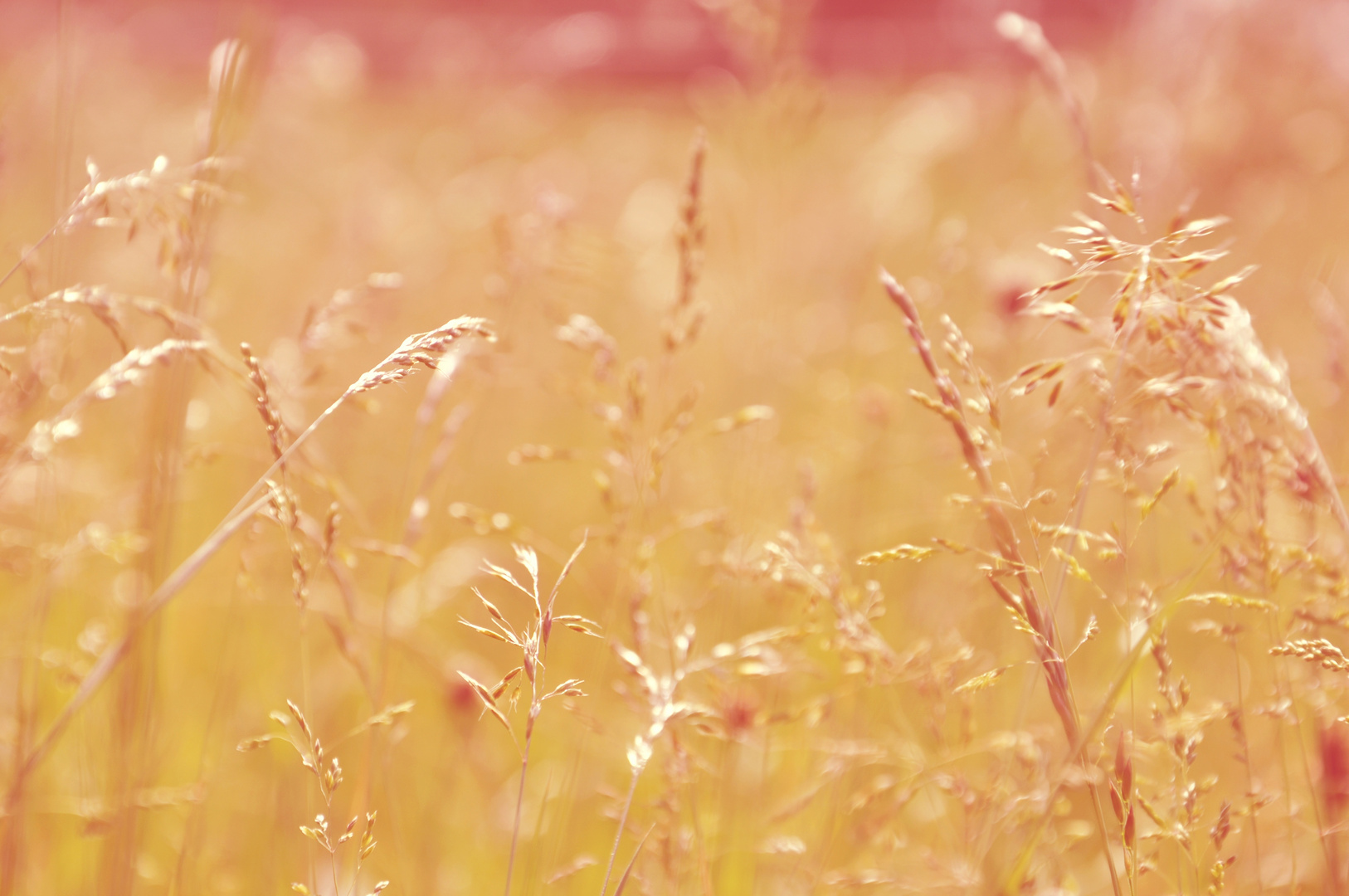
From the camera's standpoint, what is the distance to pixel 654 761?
4.76ft

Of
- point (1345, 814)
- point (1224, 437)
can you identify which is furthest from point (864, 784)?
point (1224, 437)

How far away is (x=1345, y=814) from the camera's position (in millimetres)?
1163

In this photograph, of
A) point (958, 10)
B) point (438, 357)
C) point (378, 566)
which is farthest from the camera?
point (958, 10)

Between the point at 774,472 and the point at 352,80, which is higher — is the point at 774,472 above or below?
below

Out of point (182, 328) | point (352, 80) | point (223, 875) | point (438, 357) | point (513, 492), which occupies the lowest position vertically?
point (223, 875)

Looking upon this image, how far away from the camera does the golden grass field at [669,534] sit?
3.02 ft

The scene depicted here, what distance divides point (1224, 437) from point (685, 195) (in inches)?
28.6

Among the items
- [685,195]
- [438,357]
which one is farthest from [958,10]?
[438,357]

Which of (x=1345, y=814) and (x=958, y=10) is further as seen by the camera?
(x=958, y=10)

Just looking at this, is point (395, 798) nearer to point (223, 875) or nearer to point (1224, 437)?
point (223, 875)

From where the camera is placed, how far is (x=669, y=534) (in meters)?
1.09

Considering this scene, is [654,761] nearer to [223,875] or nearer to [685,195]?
[223,875]

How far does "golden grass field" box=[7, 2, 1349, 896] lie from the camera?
0.92 m

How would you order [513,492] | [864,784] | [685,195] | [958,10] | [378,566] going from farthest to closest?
[958,10] → [513,492] → [378,566] → [864,784] → [685,195]
